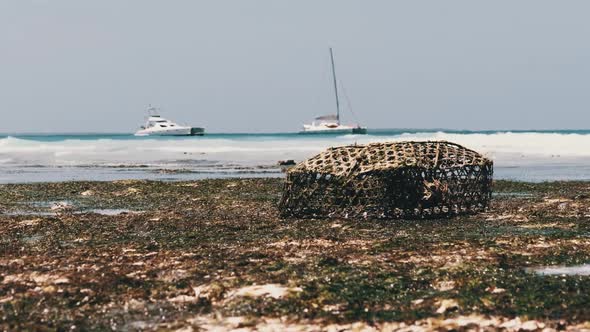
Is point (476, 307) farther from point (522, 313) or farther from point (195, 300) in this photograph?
point (195, 300)

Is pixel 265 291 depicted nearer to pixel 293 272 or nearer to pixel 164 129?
pixel 293 272

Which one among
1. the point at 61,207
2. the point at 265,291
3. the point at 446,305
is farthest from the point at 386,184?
the point at 61,207

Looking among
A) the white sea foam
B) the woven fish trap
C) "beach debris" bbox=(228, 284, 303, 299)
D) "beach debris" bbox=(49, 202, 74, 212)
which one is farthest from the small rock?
the white sea foam

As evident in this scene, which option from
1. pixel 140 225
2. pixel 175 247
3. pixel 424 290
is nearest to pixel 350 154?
pixel 140 225

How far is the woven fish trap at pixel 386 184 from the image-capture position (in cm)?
2067

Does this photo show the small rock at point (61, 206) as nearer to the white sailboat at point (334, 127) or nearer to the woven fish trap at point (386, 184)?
the woven fish trap at point (386, 184)

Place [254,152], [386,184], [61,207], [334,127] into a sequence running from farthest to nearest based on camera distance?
[334,127] < [254,152] < [61,207] < [386,184]

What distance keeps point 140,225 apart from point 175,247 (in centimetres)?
478

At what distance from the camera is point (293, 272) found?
12531mm

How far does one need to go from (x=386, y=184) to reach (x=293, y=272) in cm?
863

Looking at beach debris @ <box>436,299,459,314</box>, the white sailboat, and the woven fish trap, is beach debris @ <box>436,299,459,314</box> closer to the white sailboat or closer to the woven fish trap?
the woven fish trap

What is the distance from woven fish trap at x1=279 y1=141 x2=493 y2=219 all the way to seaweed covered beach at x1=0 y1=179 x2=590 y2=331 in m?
0.68

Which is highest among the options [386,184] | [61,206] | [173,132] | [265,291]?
[386,184]

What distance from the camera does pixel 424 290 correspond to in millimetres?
11117
